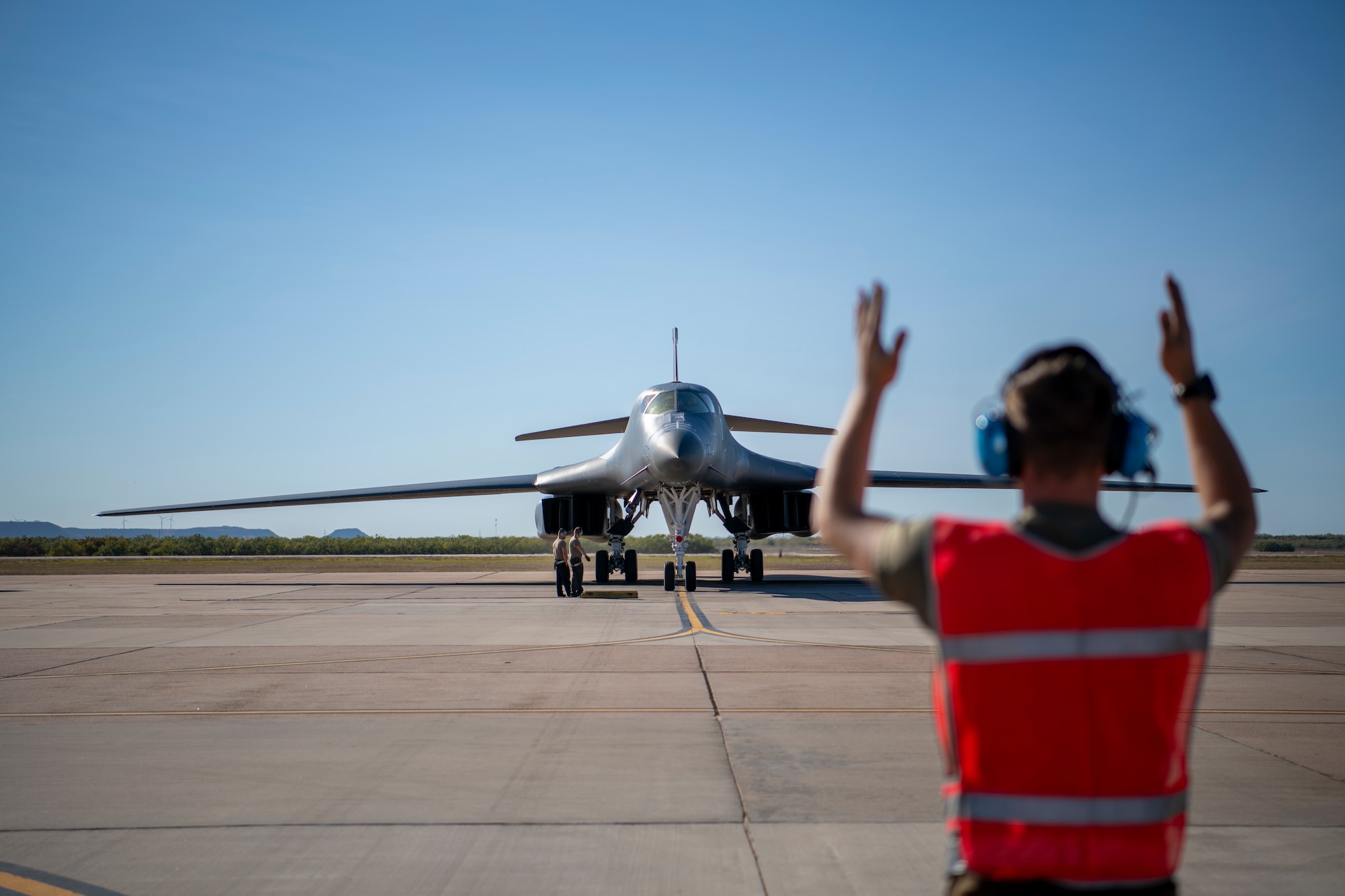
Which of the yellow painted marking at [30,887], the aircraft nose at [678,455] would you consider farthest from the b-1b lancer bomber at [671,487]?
the yellow painted marking at [30,887]

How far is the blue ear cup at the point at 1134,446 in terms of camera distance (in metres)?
2.00

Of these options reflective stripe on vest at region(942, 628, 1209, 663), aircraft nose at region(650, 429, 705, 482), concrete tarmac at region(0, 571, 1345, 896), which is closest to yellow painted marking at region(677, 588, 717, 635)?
concrete tarmac at region(0, 571, 1345, 896)

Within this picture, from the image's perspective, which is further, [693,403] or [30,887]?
[693,403]

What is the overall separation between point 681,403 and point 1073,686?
18.6 meters

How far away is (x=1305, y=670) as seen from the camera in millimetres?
9242

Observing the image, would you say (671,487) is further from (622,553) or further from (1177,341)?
(1177,341)

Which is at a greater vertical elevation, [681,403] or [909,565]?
[681,403]

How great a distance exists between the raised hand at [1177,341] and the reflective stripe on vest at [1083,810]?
35.1 inches

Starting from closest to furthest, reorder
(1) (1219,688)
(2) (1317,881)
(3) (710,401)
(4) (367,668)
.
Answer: (2) (1317,881)
(1) (1219,688)
(4) (367,668)
(3) (710,401)

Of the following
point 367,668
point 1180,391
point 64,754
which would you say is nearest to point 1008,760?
point 1180,391

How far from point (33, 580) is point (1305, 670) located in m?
31.1

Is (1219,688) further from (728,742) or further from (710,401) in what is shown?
(710,401)

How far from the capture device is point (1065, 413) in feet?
5.91

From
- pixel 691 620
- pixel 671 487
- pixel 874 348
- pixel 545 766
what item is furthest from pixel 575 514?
pixel 874 348
